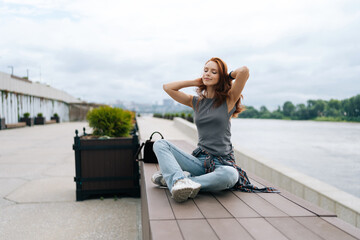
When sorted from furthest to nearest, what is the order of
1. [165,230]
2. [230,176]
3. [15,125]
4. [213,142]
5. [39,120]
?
1. [39,120]
2. [15,125]
3. [213,142]
4. [230,176]
5. [165,230]

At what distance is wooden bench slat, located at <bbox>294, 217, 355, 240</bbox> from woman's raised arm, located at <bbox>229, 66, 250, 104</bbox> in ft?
3.90

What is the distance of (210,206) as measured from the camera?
2057 millimetres

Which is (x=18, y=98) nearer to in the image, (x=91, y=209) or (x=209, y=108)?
(x=91, y=209)

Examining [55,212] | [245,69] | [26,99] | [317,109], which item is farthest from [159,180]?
[26,99]

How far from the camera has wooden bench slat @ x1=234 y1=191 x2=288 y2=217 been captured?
6.27ft

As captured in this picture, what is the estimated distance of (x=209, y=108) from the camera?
270cm

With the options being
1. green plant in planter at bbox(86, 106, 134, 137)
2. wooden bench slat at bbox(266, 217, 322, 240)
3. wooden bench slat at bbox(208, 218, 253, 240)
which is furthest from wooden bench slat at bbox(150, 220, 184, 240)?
green plant in planter at bbox(86, 106, 134, 137)

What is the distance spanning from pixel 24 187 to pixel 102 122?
1658 millimetres

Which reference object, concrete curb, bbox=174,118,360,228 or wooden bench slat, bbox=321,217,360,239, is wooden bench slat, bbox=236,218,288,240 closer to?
wooden bench slat, bbox=321,217,360,239

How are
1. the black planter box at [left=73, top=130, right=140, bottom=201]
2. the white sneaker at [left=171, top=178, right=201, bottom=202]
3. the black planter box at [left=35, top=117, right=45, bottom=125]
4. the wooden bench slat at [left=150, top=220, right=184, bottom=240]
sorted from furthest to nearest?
the black planter box at [left=35, top=117, right=45, bottom=125]
the black planter box at [left=73, top=130, right=140, bottom=201]
the white sneaker at [left=171, top=178, right=201, bottom=202]
the wooden bench slat at [left=150, top=220, right=184, bottom=240]

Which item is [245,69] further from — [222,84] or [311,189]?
[311,189]

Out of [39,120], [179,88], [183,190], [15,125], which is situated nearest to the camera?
[183,190]

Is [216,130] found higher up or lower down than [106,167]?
higher up

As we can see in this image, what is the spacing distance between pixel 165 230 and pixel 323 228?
3.01 feet
